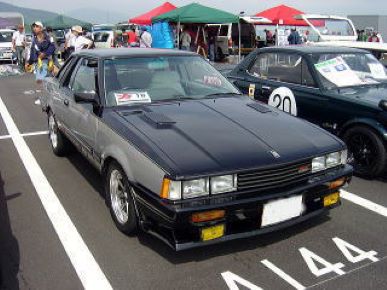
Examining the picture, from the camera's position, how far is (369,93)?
495cm

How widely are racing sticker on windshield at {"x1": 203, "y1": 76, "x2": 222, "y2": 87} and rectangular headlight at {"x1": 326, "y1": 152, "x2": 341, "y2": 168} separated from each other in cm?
151

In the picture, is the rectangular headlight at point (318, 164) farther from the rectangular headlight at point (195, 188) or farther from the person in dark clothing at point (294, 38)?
the person in dark clothing at point (294, 38)

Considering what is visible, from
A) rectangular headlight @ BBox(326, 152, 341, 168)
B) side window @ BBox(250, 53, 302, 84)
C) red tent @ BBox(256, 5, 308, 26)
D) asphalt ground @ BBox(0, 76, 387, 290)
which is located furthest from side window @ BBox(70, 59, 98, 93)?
red tent @ BBox(256, 5, 308, 26)

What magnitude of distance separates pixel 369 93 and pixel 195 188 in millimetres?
3160

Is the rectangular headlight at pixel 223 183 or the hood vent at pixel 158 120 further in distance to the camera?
the hood vent at pixel 158 120

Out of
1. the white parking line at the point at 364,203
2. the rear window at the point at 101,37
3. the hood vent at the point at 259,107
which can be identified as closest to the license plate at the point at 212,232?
the hood vent at the point at 259,107

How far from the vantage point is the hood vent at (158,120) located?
327cm

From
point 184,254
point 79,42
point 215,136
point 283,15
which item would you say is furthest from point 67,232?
point 283,15

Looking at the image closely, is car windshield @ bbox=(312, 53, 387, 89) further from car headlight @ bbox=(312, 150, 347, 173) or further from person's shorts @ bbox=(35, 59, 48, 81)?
person's shorts @ bbox=(35, 59, 48, 81)

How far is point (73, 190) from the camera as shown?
439 cm

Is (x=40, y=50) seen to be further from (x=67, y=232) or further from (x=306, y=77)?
(x=67, y=232)

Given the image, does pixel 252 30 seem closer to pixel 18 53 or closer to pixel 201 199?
pixel 18 53

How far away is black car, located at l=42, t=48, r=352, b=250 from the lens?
2723mm

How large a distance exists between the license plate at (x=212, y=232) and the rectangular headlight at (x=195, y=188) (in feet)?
0.76
